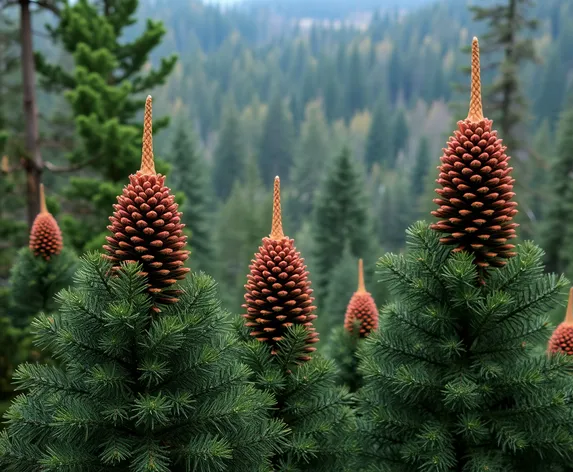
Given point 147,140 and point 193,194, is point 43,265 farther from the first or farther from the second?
point 193,194

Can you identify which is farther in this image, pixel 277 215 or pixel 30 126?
pixel 30 126

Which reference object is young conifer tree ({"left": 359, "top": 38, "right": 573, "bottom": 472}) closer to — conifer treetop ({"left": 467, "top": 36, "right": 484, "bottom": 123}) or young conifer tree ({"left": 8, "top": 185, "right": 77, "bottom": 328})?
conifer treetop ({"left": 467, "top": 36, "right": 484, "bottom": 123})

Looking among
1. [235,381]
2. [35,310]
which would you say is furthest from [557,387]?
[35,310]

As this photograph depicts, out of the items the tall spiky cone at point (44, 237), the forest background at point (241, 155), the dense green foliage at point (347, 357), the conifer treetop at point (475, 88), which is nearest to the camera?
the conifer treetop at point (475, 88)

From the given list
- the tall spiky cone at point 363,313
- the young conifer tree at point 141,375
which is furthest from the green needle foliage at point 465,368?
the tall spiky cone at point 363,313

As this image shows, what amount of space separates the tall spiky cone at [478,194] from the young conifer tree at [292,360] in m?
1.24

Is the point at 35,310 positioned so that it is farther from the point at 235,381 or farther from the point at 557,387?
the point at 557,387

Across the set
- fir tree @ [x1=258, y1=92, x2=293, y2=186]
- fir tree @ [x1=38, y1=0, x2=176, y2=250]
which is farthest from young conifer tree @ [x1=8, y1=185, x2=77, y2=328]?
fir tree @ [x1=258, y1=92, x2=293, y2=186]

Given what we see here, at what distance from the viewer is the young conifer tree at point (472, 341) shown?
4.48 m

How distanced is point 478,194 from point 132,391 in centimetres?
287

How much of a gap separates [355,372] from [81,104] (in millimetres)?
12623

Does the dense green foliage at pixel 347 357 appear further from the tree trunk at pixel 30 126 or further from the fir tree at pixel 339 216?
the fir tree at pixel 339 216

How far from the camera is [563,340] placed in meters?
6.04

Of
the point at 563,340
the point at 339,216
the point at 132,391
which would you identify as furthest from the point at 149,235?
the point at 339,216
